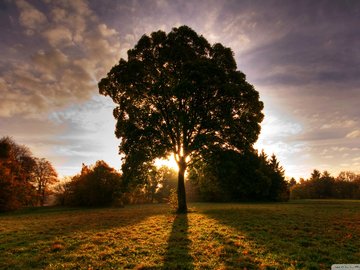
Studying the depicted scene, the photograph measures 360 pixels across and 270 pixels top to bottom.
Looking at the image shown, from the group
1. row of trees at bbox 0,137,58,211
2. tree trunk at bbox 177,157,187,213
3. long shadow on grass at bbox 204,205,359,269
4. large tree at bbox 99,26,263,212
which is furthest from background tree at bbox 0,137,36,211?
long shadow on grass at bbox 204,205,359,269

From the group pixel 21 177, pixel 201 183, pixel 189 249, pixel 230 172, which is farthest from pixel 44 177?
pixel 189 249

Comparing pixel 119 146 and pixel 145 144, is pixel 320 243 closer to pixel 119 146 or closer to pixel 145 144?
pixel 145 144

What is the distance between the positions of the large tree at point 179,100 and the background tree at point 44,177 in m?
58.6

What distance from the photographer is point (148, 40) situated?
27.2m

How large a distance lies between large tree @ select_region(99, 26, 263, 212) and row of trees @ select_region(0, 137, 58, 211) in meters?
30.9

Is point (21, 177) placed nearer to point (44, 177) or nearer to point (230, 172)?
point (44, 177)

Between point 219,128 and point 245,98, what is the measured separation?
413cm

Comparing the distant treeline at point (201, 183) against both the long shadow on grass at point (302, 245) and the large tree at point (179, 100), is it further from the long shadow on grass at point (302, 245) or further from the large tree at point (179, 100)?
the long shadow on grass at point (302, 245)

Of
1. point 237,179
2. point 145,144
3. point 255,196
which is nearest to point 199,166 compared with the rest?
point 237,179

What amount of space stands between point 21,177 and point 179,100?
150 feet

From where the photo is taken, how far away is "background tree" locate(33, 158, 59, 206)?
74000 millimetres

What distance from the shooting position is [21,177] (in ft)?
174

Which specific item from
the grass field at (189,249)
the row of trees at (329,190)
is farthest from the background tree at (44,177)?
the row of trees at (329,190)


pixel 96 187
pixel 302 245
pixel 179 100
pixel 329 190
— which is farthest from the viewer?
pixel 329 190
